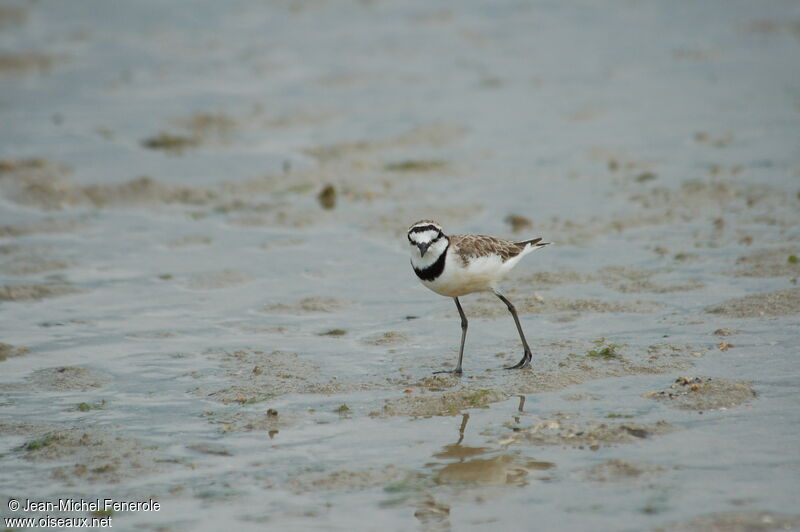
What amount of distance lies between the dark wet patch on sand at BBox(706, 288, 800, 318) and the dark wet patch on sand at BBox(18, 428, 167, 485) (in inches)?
194

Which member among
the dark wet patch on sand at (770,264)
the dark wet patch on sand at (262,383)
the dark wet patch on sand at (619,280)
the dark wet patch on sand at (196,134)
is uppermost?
the dark wet patch on sand at (196,134)

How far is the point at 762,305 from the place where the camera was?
8641 mm

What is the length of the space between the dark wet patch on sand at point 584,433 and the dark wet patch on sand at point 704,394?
1.24ft

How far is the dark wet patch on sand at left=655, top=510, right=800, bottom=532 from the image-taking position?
537 cm

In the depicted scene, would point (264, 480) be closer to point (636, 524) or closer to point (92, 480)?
point (92, 480)

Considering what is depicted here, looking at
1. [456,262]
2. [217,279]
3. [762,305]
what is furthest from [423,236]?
[217,279]

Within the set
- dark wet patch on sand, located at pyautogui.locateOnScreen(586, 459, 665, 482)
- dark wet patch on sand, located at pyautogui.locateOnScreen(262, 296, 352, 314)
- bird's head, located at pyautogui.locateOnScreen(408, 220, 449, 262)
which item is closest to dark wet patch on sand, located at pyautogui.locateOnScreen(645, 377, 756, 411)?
dark wet patch on sand, located at pyautogui.locateOnScreen(586, 459, 665, 482)

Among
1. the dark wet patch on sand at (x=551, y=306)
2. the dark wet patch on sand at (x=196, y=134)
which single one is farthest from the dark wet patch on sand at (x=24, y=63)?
the dark wet patch on sand at (x=551, y=306)

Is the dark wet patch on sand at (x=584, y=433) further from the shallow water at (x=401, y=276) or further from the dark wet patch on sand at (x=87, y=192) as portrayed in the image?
the dark wet patch on sand at (x=87, y=192)

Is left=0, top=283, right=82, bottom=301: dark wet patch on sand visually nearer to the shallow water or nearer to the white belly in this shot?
the shallow water

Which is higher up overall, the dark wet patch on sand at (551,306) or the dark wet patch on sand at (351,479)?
the dark wet patch on sand at (551,306)

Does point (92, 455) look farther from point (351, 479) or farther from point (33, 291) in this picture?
point (33, 291)

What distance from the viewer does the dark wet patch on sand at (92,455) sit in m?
6.44

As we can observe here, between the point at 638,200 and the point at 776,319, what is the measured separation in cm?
377
